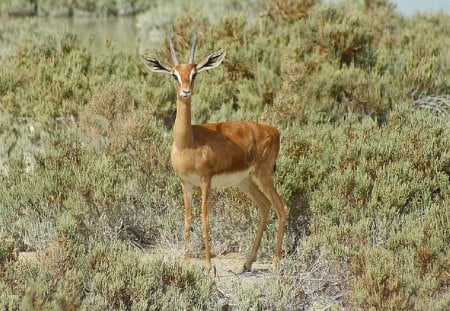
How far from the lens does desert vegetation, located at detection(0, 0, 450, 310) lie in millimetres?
5848

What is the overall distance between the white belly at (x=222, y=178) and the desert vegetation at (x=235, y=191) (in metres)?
0.71

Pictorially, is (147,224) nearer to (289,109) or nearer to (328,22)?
(289,109)

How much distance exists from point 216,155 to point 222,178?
0.74 feet

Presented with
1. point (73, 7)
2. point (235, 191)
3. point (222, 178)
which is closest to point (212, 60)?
point (222, 178)

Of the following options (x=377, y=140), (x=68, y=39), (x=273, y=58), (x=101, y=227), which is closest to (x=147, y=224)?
(x=101, y=227)

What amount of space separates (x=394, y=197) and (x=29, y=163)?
462 centimetres

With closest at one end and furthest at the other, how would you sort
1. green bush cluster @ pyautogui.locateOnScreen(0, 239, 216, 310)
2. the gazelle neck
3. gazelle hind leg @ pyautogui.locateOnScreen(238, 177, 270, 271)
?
green bush cluster @ pyautogui.locateOnScreen(0, 239, 216, 310) → the gazelle neck → gazelle hind leg @ pyautogui.locateOnScreen(238, 177, 270, 271)

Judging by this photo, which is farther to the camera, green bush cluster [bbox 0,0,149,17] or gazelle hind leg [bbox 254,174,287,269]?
green bush cluster [bbox 0,0,149,17]

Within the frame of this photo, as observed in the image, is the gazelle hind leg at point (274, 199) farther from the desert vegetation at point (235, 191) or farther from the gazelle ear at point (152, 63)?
the gazelle ear at point (152, 63)

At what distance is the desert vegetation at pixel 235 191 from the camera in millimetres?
5848

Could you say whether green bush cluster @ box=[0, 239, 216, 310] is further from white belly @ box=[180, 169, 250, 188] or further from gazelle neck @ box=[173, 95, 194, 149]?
gazelle neck @ box=[173, 95, 194, 149]

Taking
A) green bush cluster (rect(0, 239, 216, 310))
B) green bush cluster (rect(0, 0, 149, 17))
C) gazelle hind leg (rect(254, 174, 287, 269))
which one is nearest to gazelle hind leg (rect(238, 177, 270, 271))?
gazelle hind leg (rect(254, 174, 287, 269))

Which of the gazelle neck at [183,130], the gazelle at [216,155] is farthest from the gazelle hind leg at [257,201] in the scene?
the gazelle neck at [183,130]

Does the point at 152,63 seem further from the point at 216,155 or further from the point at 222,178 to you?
the point at 222,178
